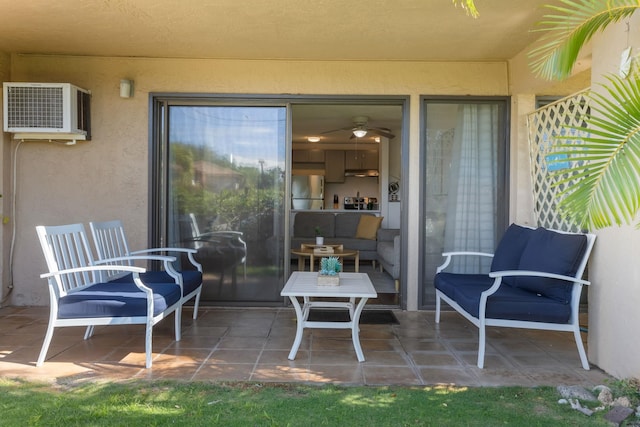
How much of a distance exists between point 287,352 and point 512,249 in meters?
1.92

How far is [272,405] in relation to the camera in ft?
7.17

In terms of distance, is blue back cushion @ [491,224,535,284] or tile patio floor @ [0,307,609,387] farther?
blue back cushion @ [491,224,535,284]

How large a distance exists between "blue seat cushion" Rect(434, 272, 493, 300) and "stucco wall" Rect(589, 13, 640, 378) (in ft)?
2.35

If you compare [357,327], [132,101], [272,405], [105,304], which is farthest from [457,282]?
[132,101]

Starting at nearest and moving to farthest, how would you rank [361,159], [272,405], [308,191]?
[272,405]
[308,191]
[361,159]

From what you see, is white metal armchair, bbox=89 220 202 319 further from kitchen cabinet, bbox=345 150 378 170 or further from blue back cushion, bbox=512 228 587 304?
kitchen cabinet, bbox=345 150 378 170

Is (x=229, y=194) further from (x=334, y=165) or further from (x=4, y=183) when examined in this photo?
(x=334, y=165)

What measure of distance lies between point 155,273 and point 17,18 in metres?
2.17

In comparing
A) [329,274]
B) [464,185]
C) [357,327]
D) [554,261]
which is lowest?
[357,327]

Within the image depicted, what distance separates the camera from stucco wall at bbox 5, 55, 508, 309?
4227 mm

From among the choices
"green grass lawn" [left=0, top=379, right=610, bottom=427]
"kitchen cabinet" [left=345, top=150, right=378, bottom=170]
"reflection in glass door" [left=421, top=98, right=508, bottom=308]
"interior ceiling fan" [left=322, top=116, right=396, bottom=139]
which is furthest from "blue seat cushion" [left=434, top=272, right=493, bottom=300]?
"kitchen cabinet" [left=345, top=150, right=378, bottom=170]

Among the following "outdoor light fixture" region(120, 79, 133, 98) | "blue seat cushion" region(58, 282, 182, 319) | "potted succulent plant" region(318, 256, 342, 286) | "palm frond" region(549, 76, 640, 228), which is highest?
"outdoor light fixture" region(120, 79, 133, 98)

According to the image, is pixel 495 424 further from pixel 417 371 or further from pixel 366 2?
pixel 366 2

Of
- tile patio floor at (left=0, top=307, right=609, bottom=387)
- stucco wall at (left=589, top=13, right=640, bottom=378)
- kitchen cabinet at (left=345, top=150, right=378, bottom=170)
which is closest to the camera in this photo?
stucco wall at (left=589, top=13, right=640, bottom=378)
